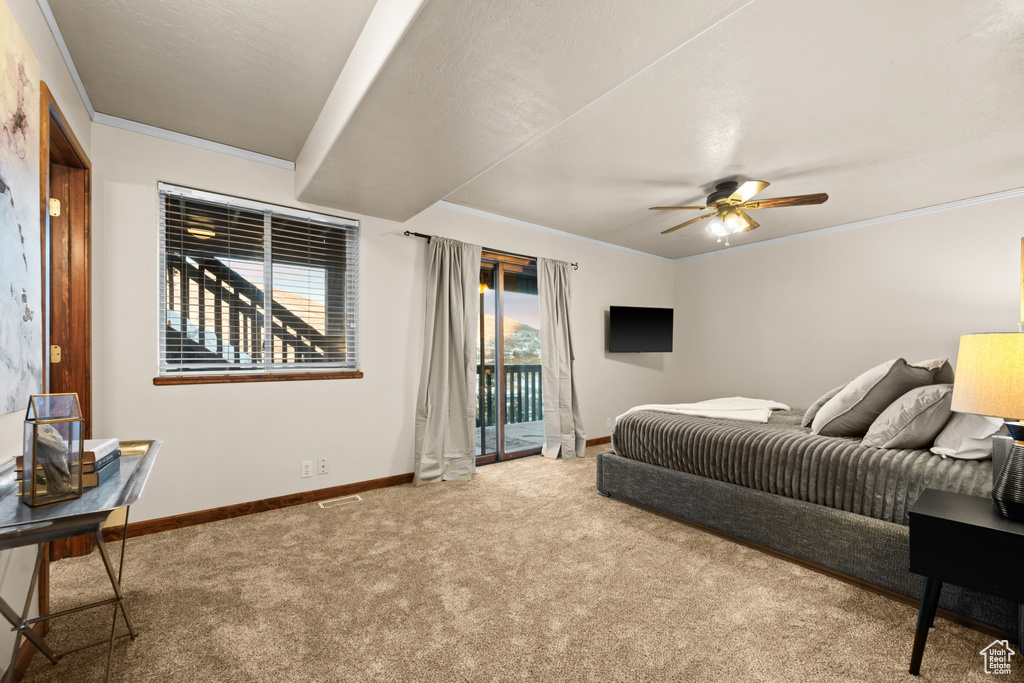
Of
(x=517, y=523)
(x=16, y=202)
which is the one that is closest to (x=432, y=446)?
(x=517, y=523)

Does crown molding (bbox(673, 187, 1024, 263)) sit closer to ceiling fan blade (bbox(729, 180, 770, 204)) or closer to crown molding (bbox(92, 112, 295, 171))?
ceiling fan blade (bbox(729, 180, 770, 204))

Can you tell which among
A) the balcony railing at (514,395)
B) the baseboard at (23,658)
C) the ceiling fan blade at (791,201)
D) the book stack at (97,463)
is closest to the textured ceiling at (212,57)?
the book stack at (97,463)

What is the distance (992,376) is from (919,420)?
2.65ft

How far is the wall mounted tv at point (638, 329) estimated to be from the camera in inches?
215

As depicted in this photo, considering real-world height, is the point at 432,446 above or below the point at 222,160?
below

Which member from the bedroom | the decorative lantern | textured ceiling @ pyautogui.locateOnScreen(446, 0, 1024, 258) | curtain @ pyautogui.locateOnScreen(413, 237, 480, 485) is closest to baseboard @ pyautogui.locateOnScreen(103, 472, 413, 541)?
the bedroom

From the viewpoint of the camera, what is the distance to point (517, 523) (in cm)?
298

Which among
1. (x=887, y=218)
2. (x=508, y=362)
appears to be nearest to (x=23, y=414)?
(x=508, y=362)

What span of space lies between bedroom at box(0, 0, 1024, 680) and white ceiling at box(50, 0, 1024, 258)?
17 mm

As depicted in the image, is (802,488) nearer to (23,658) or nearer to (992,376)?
(992,376)

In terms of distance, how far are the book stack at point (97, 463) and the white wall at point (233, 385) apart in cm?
144

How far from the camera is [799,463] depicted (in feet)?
7.89

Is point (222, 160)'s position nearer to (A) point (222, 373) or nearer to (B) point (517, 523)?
(A) point (222, 373)

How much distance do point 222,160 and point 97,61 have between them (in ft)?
2.92
